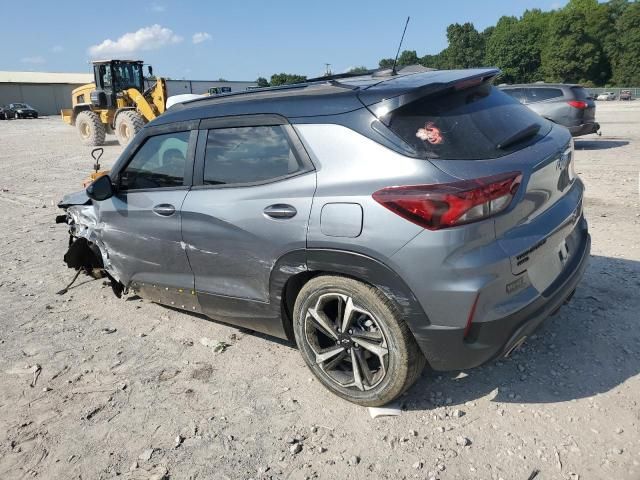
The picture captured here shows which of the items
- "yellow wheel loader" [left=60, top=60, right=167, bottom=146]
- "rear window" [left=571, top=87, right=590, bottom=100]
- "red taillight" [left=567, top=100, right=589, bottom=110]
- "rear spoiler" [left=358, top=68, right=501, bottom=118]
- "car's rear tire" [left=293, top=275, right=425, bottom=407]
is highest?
"yellow wheel loader" [left=60, top=60, right=167, bottom=146]

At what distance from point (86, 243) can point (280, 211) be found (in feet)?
9.56

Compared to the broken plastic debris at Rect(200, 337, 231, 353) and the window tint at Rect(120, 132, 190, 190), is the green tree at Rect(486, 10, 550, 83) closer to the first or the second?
the window tint at Rect(120, 132, 190, 190)

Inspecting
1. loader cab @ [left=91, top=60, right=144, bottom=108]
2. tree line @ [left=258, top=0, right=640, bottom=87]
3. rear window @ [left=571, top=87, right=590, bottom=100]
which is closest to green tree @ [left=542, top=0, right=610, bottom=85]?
tree line @ [left=258, top=0, right=640, bottom=87]

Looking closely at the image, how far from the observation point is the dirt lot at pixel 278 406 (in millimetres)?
2529

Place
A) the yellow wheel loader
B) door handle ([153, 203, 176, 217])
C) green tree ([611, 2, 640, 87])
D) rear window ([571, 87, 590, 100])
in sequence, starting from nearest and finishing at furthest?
door handle ([153, 203, 176, 217]), rear window ([571, 87, 590, 100]), the yellow wheel loader, green tree ([611, 2, 640, 87])

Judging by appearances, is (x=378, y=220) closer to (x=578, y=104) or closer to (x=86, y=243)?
(x=86, y=243)

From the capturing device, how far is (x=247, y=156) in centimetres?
314

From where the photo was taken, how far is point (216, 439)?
110 inches

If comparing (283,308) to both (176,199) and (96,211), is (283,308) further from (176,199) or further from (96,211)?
(96,211)

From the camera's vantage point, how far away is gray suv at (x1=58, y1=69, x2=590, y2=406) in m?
2.40

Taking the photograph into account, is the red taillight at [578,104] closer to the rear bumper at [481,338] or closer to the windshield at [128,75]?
the rear bumper at [481,338]

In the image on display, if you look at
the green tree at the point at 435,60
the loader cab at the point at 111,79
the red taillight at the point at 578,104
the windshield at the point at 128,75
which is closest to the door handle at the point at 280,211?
the red taillight at the point at 578,104

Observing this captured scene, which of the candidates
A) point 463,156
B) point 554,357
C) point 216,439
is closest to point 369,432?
point 216,439

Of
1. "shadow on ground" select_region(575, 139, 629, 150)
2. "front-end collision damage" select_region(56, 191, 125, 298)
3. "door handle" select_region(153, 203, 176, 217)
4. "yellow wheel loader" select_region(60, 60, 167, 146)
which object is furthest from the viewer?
"yellow wheel loader" select_region(60, 60, 167, 146)
